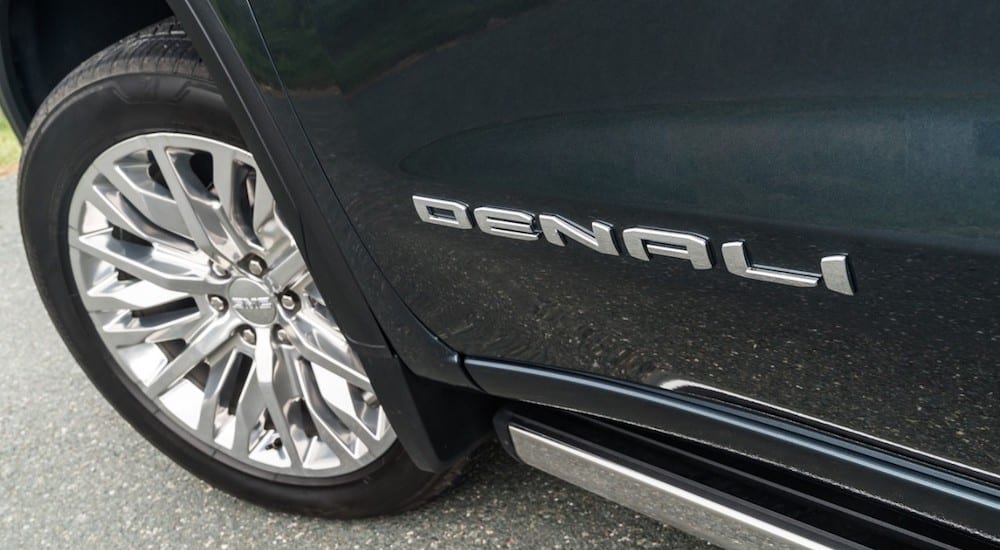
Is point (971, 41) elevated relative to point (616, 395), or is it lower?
elevated

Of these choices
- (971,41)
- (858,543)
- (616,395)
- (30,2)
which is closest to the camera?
(971,41)

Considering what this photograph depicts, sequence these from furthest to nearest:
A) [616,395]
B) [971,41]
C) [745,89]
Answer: [616,395]
[745,89]
[971,41]

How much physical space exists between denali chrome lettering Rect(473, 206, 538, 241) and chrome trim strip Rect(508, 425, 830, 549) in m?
0.38

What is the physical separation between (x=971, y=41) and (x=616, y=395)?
64 cm

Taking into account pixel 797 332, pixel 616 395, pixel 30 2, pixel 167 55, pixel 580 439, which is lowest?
pixel 580 439

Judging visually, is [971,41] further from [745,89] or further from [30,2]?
[30,2]

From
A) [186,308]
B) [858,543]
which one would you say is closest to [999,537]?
[858,543]

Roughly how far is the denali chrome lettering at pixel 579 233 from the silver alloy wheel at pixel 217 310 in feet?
1.89

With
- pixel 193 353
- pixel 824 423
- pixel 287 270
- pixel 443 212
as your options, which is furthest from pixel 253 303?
pixel 824 423

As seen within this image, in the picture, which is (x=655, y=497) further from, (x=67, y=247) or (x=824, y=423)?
(x=67, y=247)

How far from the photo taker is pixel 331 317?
1.73 metres

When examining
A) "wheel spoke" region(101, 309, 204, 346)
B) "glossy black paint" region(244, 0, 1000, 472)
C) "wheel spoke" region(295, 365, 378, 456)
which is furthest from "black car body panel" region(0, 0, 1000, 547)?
"wheel spoke" region(101, 309, 204, 346)

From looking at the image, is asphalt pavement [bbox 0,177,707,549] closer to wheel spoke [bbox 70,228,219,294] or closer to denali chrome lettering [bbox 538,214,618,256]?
wheel spoke [bbox 70,228,219,294]

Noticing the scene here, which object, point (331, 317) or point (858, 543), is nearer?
point (858, 543)
